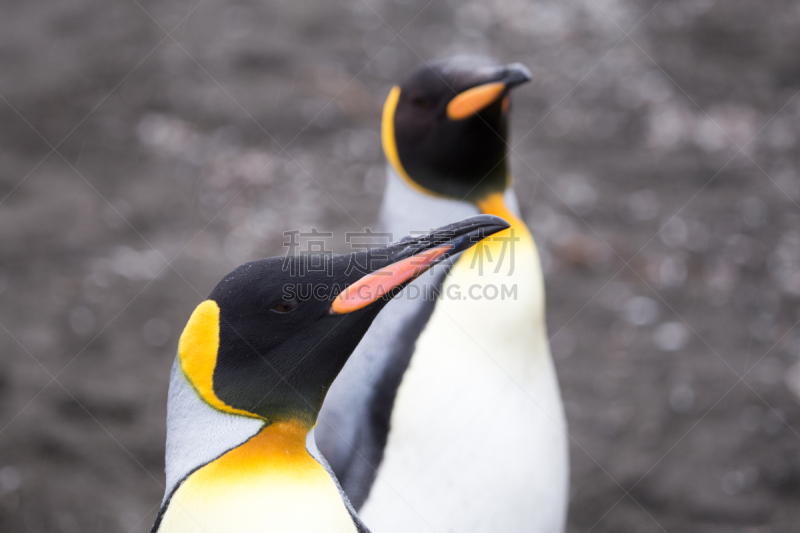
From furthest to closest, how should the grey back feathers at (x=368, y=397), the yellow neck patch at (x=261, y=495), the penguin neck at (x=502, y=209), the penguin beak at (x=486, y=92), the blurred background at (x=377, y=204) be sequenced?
the blurred background at (x=377, y=204) < the penguin neck at (x=502, y=209) < the penguin beak at (x=486, y=92) < the grey back feathers at (x=368, y=397) < the yellow neck patch at (x=261, y=495)

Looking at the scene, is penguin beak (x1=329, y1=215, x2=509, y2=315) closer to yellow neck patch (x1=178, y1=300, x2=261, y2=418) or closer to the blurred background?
yellow neck patch (x1=178, y1=300, x2=261, y2=418)

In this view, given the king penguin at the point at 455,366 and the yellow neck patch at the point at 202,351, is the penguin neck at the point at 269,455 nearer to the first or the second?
the yellow neck patch at the point at 202,351

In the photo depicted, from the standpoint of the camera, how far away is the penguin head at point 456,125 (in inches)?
74.5

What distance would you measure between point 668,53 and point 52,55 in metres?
4.33

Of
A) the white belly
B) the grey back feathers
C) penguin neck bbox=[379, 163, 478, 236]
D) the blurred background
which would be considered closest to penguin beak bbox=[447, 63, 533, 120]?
penguin neck bbox=[379, 163, 478, 236]

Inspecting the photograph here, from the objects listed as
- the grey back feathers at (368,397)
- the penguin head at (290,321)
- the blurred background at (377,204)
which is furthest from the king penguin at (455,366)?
the blurred background at (377,204)

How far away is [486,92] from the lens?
188 centimetres

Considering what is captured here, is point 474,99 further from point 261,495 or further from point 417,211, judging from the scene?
point 261,495

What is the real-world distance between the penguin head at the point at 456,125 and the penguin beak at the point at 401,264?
74cm

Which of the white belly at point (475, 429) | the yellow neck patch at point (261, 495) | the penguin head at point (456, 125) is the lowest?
the white belly at point (475, 429)

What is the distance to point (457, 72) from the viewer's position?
6.33ft

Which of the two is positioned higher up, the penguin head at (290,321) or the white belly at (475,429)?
the penguin head at (290,321)

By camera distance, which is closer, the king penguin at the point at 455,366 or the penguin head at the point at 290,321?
the penguin head at the point at 290,321

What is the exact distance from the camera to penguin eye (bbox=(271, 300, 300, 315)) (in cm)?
116
